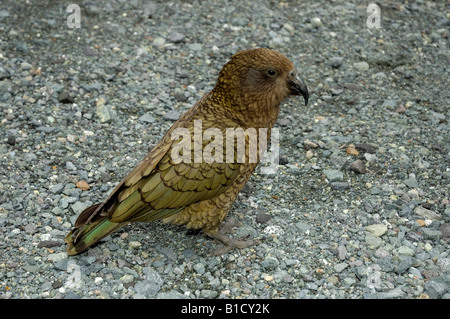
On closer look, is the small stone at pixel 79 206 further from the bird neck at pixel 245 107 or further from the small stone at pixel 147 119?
the bird neck at pixel 245 107

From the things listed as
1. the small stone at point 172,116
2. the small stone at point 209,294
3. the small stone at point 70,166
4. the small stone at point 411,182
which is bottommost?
the small stone at point 209,294

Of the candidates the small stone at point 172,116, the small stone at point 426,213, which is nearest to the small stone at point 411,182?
the small stone at point 426,213

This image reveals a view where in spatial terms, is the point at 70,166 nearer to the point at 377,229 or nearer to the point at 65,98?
the point at 65,98

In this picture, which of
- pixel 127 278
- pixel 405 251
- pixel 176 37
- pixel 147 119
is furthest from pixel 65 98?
pixel 405 251

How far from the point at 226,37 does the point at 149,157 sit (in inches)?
139

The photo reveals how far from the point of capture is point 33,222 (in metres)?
5.42

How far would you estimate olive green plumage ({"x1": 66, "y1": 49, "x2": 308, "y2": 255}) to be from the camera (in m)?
4.91

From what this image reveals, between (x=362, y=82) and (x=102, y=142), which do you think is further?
(x=362, y=82)

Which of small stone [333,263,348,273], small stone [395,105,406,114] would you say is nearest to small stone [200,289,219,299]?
small stone [333,263,348,273]

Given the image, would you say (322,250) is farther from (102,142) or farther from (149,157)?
(102,142)

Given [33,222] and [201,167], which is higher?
[201,167]

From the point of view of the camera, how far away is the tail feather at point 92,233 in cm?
495

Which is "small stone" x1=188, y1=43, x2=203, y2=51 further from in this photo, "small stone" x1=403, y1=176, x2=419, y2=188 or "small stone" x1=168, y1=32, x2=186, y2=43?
"small stone" x1=403, y1=176, x2=419, y2=188
